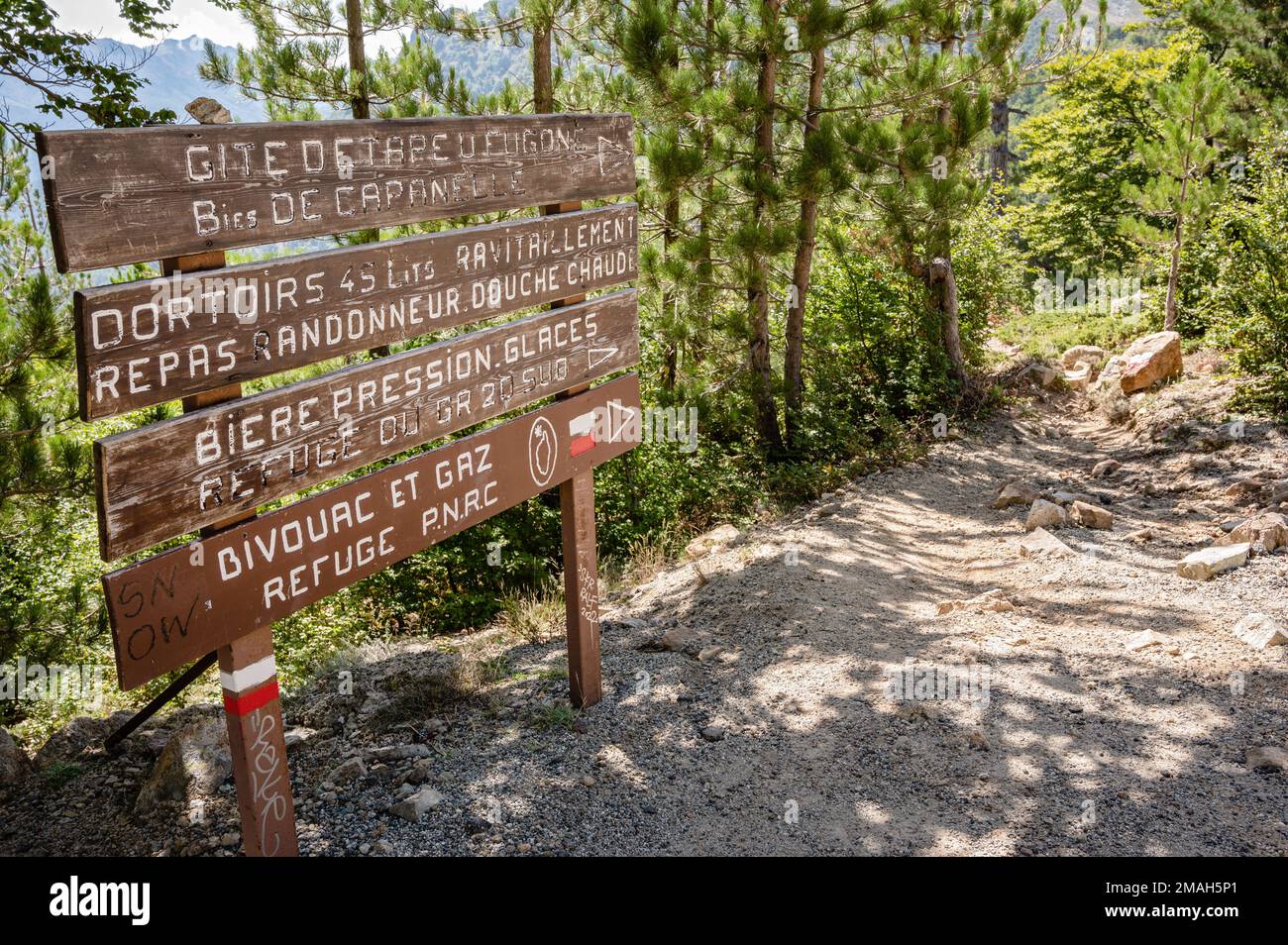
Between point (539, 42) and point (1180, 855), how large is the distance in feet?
29.1

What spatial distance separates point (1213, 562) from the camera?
246 inches

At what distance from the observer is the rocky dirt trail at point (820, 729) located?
3.88 m

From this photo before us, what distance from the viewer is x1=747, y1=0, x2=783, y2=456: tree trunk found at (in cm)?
927

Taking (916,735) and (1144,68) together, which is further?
(1144,68)

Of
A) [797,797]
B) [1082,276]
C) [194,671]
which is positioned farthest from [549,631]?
[1082,276]

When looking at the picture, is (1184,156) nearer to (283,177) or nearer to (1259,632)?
(1259,632)

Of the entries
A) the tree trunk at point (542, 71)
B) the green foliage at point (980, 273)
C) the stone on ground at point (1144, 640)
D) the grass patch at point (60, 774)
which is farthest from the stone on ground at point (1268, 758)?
the green foliage at point (980, 273)

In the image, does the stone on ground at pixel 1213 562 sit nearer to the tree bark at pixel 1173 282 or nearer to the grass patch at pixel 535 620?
the grass patch at pixel 535 620

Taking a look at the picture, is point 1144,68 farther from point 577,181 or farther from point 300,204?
point 300,204

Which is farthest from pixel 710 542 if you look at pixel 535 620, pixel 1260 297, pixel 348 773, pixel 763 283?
pixel 1260 297

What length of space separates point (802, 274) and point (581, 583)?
6.41 meters

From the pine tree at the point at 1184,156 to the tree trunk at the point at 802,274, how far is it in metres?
5.85

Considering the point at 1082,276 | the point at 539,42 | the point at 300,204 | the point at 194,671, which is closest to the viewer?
the point at 300,204

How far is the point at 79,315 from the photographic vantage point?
2443 millimetres
